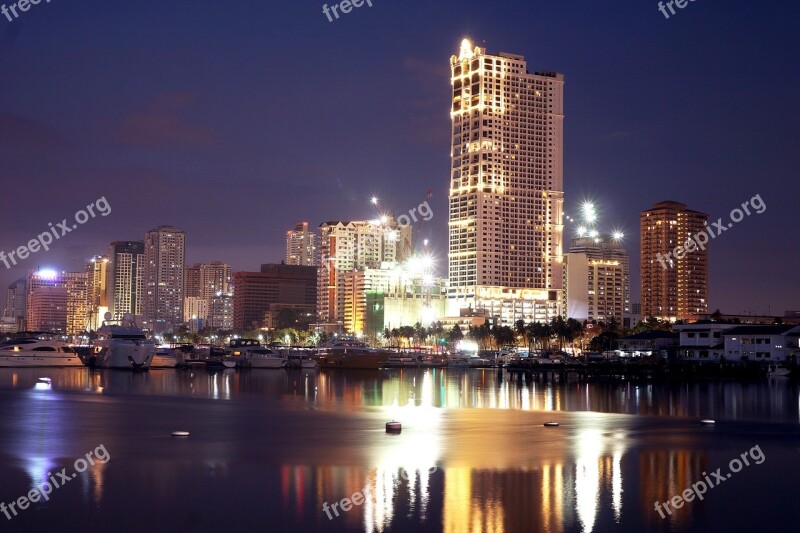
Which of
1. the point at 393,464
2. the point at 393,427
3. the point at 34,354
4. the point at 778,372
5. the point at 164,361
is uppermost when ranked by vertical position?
the point at 34,354

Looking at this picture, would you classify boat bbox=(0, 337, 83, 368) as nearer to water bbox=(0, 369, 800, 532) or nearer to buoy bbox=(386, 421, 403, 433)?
water bbox=(0, 369, 800, 532)

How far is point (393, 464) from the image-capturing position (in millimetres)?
35781

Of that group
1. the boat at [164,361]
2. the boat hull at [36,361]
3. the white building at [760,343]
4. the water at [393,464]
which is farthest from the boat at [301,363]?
the water at [393,464]

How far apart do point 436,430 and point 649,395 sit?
39097 mm

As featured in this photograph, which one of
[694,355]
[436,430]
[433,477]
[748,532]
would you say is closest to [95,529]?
[433,477]

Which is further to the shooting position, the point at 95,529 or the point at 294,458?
the point at 294,458

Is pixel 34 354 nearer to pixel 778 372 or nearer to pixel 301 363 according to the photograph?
pixel 301 363

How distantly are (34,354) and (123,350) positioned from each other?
13.5 meters

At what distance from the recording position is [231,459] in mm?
37469

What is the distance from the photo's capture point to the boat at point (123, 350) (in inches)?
4877

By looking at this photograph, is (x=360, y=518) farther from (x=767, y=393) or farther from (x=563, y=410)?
(x=767, y=393)

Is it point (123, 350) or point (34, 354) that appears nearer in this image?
point (123, 350)

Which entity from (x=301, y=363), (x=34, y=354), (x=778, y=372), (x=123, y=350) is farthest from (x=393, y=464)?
(x=301, y=363)

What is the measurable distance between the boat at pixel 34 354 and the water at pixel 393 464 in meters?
64.3
